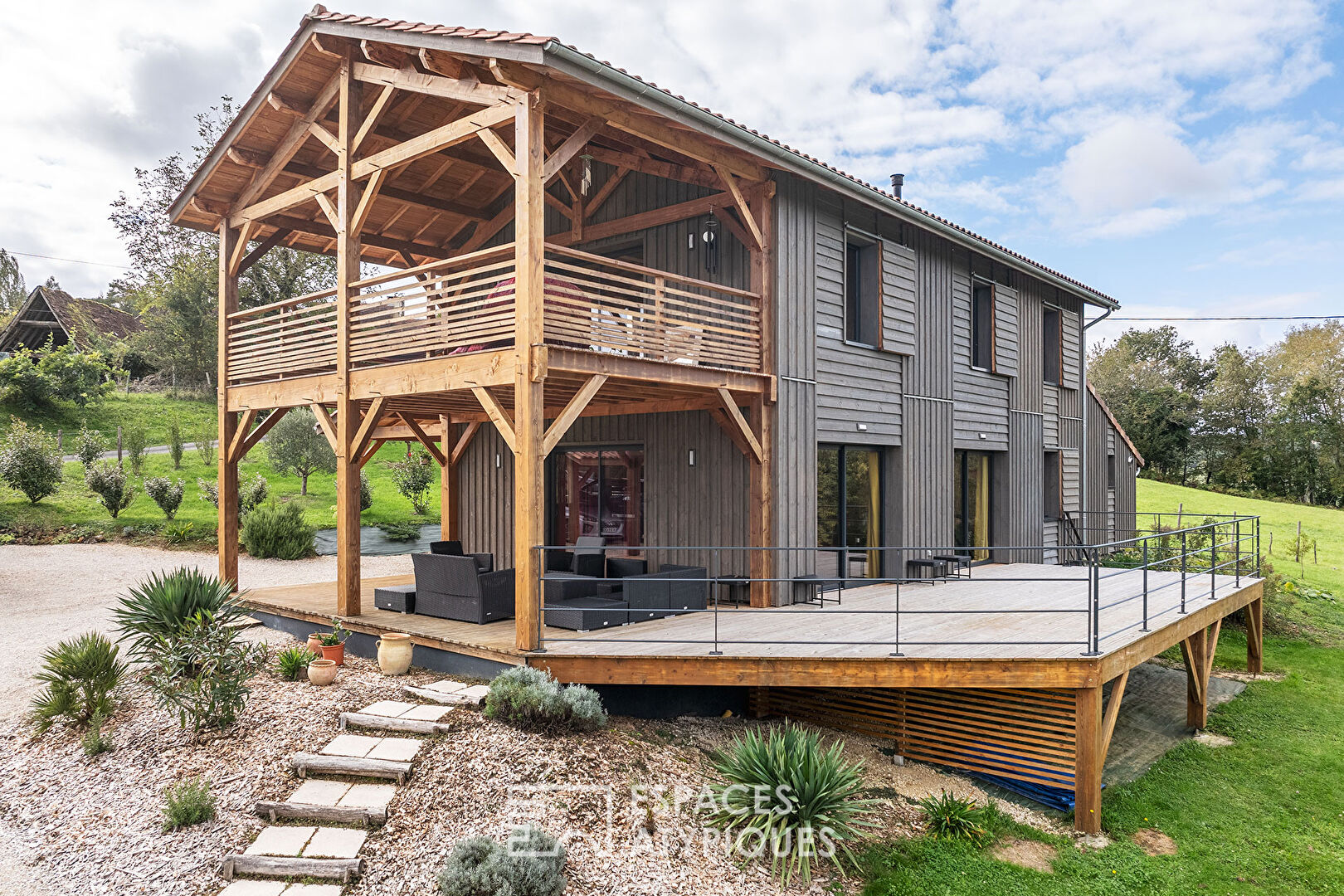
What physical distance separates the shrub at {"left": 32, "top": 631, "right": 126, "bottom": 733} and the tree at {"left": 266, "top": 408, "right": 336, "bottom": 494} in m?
14.3

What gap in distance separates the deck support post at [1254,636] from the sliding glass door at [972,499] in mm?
3681

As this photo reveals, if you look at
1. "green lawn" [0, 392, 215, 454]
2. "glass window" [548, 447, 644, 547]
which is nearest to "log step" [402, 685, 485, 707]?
"glass window" [548, 447, 644, 547]

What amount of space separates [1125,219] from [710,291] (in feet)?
162

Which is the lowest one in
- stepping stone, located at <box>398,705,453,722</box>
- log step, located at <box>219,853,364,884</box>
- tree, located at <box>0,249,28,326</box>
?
log step, located at <box>219,853,364,884</box>

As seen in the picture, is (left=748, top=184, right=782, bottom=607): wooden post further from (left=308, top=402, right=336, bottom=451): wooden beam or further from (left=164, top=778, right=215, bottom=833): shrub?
(left=164, top=778, right=215, bottom=833): shrub

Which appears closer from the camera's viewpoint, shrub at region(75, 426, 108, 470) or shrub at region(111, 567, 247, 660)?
shrub at region(111, 567, 247, 660)

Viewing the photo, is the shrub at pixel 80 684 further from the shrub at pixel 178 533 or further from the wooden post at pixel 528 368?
the shrub at pixel 178 533

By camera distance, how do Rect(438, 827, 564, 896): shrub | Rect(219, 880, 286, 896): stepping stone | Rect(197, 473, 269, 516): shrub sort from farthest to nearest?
1. Rect(197, 473, 269, 516): shrub
2. Rect(219, 880, 286, 896): stepping stone
3. Rect(438, 827, 564, 896): shrub

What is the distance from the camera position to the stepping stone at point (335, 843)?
477cm

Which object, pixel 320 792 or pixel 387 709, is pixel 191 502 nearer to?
pixel 387 709

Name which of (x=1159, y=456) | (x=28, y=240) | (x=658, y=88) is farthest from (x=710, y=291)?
(x=28, y=240)

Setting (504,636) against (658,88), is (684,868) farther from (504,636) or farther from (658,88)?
(658,88)

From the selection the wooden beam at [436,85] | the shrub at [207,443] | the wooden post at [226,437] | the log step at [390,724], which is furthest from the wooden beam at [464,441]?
the shrub at [207,443]

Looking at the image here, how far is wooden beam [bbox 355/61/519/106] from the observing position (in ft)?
24.0
